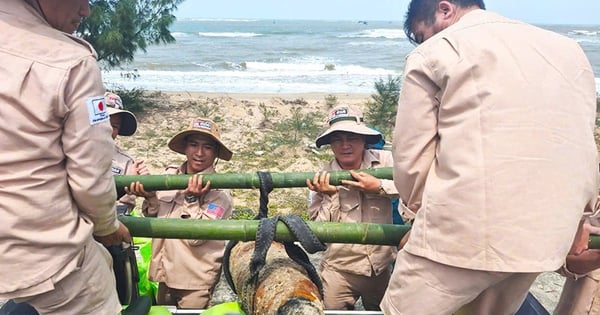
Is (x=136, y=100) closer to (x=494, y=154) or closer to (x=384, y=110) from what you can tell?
(x=384, y=110)

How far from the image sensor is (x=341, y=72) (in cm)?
2481

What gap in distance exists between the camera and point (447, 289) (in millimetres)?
1689

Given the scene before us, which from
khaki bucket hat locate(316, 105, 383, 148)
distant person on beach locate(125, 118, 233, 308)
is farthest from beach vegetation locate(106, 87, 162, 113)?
khaki bucket hat locate(316, 105, 383, 148)

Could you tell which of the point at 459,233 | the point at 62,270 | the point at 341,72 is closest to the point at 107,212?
the point at 62,270

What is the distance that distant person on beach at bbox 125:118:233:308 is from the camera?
297 centimetres

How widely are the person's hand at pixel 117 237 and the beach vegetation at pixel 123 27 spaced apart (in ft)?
29.5

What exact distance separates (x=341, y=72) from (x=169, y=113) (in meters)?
14.5

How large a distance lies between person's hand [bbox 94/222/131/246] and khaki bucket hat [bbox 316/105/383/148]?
138 cm

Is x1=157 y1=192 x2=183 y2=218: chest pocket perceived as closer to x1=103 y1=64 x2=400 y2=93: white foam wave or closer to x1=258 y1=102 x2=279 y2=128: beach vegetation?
x1=258 y1=102 x2=279 y2=128: beach vegetation

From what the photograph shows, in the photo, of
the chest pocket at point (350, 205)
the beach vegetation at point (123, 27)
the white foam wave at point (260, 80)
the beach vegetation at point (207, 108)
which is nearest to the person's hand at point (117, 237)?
the chest pocket at point (350, 205)

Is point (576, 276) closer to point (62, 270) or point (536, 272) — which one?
point (536, 272)

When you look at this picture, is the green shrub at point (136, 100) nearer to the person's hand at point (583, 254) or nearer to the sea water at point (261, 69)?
the sea water at point (261, 69)

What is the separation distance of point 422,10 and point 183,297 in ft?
6.79

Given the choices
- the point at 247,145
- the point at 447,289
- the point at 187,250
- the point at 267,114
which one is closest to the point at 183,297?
the point at 187,250
